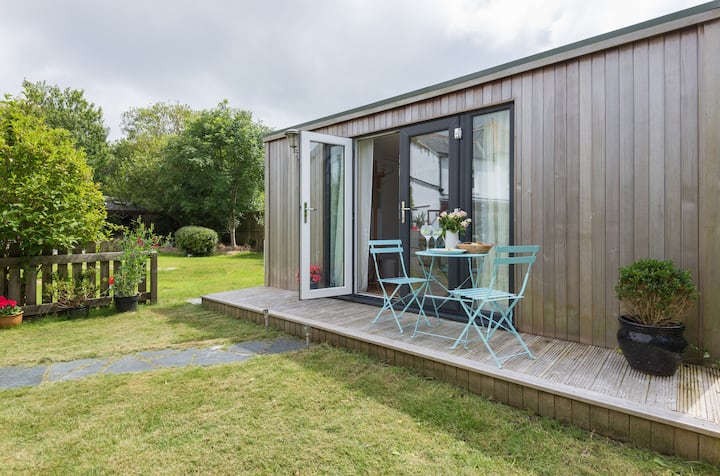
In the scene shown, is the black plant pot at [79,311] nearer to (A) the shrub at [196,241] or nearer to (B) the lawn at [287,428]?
(B) the lawn at [287,428]

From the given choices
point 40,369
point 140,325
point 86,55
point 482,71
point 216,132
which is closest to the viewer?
point 40,369

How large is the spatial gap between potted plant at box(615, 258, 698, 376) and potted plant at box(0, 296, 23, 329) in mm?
5360

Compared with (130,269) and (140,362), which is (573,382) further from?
(130,269)

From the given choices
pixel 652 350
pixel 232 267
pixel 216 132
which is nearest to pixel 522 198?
pixel 652 350

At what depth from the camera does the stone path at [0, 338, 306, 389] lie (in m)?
2.64

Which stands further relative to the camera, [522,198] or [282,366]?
[522,198]

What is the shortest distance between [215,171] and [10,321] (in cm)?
1161

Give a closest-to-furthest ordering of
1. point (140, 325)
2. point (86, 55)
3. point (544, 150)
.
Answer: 1. point (544, 150)
2. point (140, 325)
3. point (86, 55)

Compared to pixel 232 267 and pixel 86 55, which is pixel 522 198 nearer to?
pixel 232 267

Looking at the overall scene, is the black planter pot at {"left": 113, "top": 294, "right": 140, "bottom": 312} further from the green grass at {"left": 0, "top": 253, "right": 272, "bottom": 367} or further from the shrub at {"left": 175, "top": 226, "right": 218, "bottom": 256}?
the shrub at {"left": 175, "top": 226, "right": 218, "bottom": 256}

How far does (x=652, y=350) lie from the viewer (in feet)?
7.32

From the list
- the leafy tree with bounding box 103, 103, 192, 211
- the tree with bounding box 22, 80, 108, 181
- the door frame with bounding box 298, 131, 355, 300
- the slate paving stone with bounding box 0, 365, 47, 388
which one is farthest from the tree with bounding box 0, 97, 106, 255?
the tree with bounding box 22, 80, 108, 181

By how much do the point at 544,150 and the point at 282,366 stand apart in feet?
8.75

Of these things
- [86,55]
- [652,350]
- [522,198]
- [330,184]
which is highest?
[86,55]
